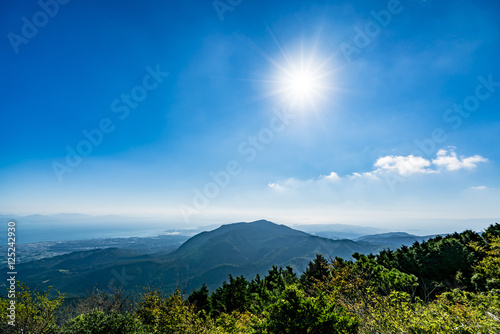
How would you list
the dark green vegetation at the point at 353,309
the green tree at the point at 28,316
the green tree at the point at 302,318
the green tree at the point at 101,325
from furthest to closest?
the green tree at the point at 101,325
the green tree at the point at 28,316
the green tree at the point at 302,318
the dark green vegetation at the point at 353,309

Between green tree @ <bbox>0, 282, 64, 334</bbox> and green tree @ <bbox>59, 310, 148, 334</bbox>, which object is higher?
green tree @ <bbox>0, 282, 64, 334</bbox>

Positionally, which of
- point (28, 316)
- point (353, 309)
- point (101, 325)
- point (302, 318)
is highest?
point (302, 318)

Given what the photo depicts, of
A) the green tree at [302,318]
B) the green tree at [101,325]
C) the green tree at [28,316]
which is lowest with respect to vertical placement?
the green tree at [101,325]

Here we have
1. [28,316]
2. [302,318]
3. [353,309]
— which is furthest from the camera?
[28,316]

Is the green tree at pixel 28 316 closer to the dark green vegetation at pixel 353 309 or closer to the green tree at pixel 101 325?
the dark green vegetation at pixel 353 309

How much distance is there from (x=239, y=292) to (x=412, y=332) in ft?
123

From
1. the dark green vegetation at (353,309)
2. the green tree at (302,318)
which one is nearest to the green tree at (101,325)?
the dark green vegetation at (353,309)

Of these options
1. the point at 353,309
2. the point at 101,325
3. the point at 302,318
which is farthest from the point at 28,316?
the point at 353,309

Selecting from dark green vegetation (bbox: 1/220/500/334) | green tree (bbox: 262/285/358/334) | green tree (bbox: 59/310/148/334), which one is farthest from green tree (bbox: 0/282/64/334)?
green tree (bbox: 262/285/358/334)

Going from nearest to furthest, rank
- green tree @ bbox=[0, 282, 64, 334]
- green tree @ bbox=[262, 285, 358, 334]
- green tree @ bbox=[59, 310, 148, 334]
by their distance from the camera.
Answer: green tree @ bbox=[262, 285, 358, 334] → green tree @ bbox=[0, 282, 64, 334] → green tree @ bbox=[59, 310, 148, 334]

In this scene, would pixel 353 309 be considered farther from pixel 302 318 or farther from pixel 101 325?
pixel 101 325

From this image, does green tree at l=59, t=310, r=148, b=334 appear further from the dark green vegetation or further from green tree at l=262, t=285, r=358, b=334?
green tree at l=262, t=285, r=358, b=334

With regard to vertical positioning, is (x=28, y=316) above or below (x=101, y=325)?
above

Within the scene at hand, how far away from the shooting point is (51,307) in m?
16.4
